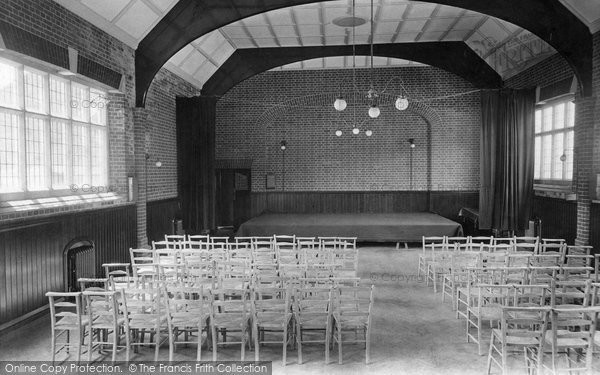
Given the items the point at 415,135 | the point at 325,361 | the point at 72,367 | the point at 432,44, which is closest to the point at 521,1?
the point at 432,44

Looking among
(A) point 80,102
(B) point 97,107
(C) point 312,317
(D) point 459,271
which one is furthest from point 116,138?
(D) point 459,271

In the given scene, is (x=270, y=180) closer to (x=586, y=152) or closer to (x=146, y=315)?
(x=586, y=152)

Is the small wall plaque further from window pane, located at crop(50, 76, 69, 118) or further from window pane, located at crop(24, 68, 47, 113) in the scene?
window pane, located at crop(24, 68, 47, 113)

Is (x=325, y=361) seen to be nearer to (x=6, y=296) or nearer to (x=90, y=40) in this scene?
(x=6, y=296)

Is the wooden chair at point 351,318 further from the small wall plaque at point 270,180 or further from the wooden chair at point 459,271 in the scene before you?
the small wall plaque at point 270,180

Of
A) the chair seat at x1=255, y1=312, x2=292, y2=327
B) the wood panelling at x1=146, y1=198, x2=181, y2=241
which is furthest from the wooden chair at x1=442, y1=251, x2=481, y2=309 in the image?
the wood panelling at x1=146, y1=198, x2=181, y2=241

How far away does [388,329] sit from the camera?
20.9ft

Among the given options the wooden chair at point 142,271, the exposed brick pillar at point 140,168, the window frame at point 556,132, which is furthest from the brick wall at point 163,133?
the window frame at point 556,132

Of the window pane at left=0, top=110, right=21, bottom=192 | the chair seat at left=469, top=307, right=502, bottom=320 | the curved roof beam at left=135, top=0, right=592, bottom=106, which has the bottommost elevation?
the chair seat at left=469, top=307, right=502, bottom=320

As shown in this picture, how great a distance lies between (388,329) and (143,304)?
315 cm

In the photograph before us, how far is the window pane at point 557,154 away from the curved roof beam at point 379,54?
3.08 meters

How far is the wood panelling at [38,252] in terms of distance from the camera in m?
6.29

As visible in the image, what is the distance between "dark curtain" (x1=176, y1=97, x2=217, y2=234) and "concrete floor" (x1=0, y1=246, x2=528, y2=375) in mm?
6013

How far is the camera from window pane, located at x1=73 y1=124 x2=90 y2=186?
8.68 m
